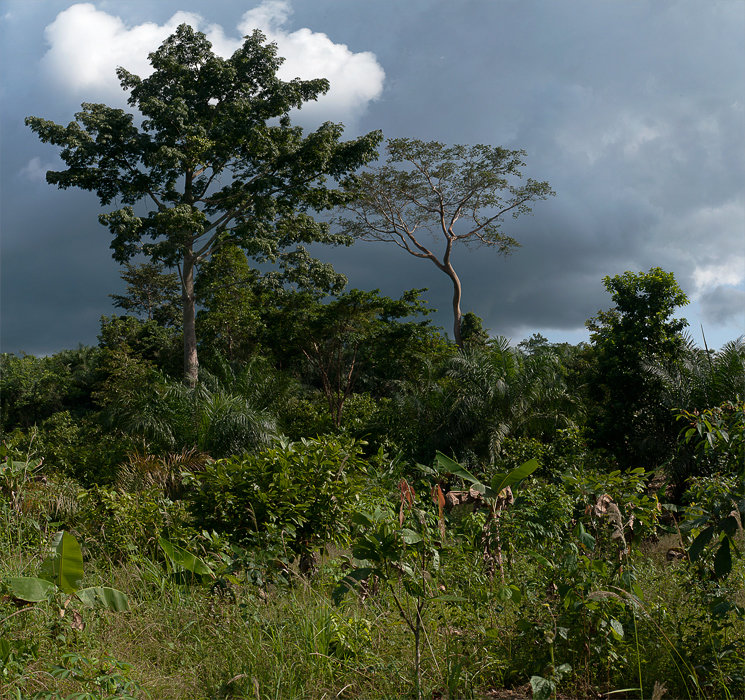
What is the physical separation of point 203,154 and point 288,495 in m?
16.9

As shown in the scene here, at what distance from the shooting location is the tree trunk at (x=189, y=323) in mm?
18625

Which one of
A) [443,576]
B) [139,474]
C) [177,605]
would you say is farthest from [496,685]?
[139,474]

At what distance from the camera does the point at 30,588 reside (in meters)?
2.74

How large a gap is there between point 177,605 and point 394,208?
2502 centimetres

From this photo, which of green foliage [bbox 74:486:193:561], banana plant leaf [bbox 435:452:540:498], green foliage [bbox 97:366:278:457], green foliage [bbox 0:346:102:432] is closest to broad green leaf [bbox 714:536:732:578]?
banana plant leaf [bbox 435:452:540:498]

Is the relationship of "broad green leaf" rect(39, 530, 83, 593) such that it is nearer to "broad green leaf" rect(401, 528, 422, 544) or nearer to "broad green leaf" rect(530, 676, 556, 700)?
"broad green leaf" rect(401, 528, 422, 544)

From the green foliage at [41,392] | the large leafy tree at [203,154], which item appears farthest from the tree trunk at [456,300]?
the green foliage at [41,392]

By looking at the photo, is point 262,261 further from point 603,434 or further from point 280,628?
point 280,628

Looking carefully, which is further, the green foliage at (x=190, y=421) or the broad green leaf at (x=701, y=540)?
the green foliage at (x=190, y=421)

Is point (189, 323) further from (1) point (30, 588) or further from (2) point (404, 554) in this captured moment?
(2) point (404, 554)

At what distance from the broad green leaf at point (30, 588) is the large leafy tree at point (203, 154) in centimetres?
1570

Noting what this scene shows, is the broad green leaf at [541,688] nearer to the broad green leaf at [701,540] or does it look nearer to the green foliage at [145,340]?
the broad green leaf at [701,540]

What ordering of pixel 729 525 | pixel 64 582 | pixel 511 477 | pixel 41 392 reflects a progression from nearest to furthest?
pixel 729 525 < pixel 64 582 < pixel 511 477 < pixel 41 392

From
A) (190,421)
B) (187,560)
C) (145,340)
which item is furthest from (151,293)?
(187,560)
